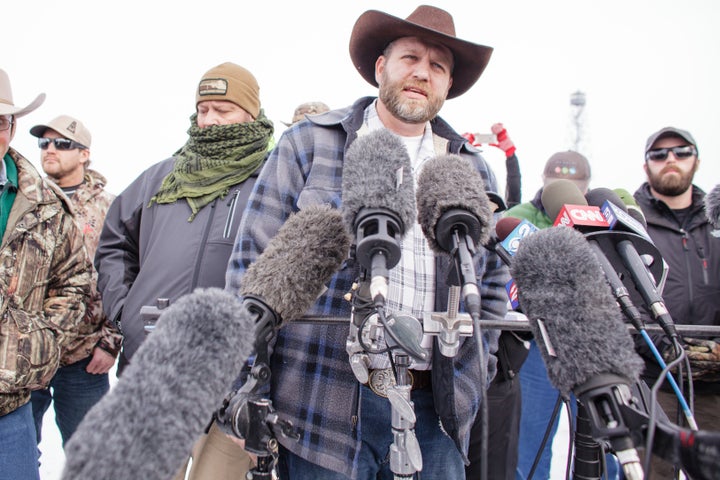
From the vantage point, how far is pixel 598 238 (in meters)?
1.22

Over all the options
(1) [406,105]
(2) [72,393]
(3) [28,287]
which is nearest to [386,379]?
(1) [406,105]

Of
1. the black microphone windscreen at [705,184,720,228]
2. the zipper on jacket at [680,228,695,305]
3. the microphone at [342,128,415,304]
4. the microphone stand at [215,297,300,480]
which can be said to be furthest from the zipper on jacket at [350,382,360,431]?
the zipper on jacket at [680,228,695,305]

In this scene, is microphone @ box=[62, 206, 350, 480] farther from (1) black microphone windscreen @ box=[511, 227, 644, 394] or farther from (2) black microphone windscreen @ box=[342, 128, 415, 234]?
(1) black microphone windscreen @ box=[511, 227, 644, 394]

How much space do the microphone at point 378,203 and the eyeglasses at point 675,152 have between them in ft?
9.65

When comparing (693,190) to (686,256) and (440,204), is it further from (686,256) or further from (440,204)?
(440,204)

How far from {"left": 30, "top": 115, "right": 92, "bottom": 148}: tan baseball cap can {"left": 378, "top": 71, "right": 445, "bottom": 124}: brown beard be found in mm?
3331

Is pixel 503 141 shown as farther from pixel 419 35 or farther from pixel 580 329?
pixel 580 329

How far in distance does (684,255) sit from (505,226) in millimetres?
2130

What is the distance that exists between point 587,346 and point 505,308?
1090 millimetres

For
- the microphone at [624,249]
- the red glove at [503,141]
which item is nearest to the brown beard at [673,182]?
the red glove at [503,141]

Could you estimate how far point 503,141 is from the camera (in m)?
4.87

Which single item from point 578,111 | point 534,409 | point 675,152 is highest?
point 578,111

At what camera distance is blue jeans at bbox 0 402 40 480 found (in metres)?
1.92

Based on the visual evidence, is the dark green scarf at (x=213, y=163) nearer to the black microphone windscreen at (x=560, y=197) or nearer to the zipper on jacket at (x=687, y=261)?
the black microphone windscreen at (x=560, y=197)
